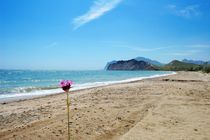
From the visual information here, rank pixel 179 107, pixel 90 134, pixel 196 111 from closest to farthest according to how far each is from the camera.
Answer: pixel 90 134, pixel 196 111, pixel 179 107

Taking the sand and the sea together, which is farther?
the sea

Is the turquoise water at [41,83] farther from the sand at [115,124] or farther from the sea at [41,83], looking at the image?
the sand at [115,124]

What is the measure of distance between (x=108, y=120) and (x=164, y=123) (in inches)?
72.6

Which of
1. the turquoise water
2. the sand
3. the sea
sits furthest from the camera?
the turquoise water

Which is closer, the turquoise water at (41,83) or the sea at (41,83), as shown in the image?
the sea at (41,83)

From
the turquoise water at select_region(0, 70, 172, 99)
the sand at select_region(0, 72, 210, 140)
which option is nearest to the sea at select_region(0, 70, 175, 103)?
the turquoise water at select_region(0, 70, 172, 99)

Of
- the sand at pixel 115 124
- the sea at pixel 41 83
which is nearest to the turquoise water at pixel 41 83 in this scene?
the sea at pixel 41 83

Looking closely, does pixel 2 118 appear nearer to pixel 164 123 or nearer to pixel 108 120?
pixel 108 120

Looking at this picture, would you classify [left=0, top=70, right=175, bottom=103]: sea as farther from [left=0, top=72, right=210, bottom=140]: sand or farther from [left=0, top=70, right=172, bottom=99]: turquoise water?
[left=0, top=72, right=210, bottom=140]: sand

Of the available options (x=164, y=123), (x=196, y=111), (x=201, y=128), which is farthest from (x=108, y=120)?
(x=196, y=111)

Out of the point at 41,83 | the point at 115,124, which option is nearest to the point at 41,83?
the point at 41,83

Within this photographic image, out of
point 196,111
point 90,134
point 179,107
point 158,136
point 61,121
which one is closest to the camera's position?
point 158,136

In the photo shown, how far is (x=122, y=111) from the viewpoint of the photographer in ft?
33.7

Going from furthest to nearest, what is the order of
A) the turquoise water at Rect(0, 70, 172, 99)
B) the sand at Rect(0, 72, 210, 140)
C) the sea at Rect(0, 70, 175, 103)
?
1. the turquoise water at Rect(0, 70, 172, 99)
2. the sea at Rect(0, 70, 175, 103)
3. the sand at Rect(0, 72, 210, 140)
